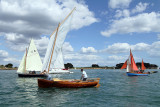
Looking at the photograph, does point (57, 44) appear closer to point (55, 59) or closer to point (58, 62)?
point (55, 59)

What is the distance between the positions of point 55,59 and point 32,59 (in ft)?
103

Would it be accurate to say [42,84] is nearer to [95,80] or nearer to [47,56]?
[47,56]

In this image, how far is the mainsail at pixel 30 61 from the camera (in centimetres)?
5575

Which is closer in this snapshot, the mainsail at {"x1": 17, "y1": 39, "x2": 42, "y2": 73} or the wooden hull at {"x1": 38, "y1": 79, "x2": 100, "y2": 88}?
the wooden hull at {"x1": 38, "y1": 79, "x2": 100, "y2": 88}

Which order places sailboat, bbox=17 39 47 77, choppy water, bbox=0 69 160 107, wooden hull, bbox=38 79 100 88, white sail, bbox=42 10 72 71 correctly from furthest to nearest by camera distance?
sailboat, bbox=17 39 47 77, white sail, bbox=42 10 72 71, wooden hull, bbox=38 79 100 88, choppy water, bbox=0 69 160 107

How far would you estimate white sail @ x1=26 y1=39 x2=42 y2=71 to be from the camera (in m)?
56.0

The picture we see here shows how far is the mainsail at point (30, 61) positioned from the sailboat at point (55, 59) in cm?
2954

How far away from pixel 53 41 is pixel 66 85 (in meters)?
8.44

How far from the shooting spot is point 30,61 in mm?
56094

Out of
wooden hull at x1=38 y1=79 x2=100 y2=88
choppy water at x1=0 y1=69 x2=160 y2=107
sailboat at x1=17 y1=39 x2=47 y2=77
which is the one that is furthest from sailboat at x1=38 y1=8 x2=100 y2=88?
sailboat at x1=17 y1=39 x2=47 y2=77

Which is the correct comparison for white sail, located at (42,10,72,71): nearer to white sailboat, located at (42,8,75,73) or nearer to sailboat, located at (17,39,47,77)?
white sailboat, located at (42,8,75,73)

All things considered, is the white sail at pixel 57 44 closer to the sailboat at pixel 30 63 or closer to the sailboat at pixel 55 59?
the sailboat at pixel 55 59

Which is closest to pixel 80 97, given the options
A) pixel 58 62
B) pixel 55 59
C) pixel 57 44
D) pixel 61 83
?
pixel 61 83

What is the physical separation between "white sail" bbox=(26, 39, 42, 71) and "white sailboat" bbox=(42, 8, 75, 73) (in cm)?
2954
